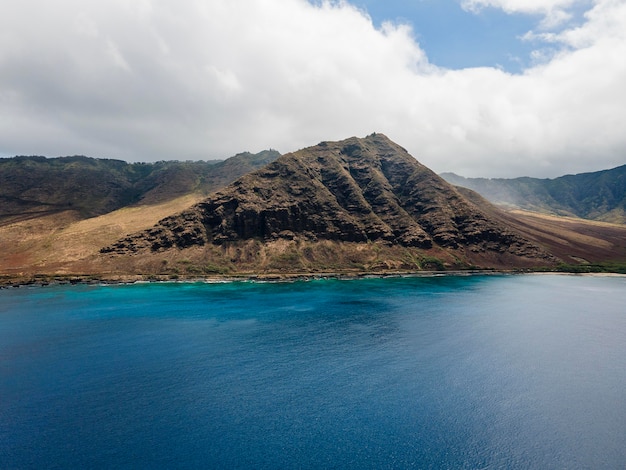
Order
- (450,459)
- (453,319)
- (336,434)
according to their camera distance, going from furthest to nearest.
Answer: (453,319)
(336,434)
(450,459)

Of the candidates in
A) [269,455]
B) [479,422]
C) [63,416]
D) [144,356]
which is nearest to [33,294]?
[144,356]

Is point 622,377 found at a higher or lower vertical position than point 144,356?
lower

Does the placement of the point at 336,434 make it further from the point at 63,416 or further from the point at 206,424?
the point at 63,416

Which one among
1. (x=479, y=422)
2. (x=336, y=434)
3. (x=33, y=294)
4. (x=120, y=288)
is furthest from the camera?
(x=120, y=288)

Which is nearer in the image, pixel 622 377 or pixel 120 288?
pixel 622 377

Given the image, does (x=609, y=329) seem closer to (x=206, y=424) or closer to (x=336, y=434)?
(x=336, y=434)

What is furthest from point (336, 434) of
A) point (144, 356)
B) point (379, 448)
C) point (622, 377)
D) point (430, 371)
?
point (622, 377)
